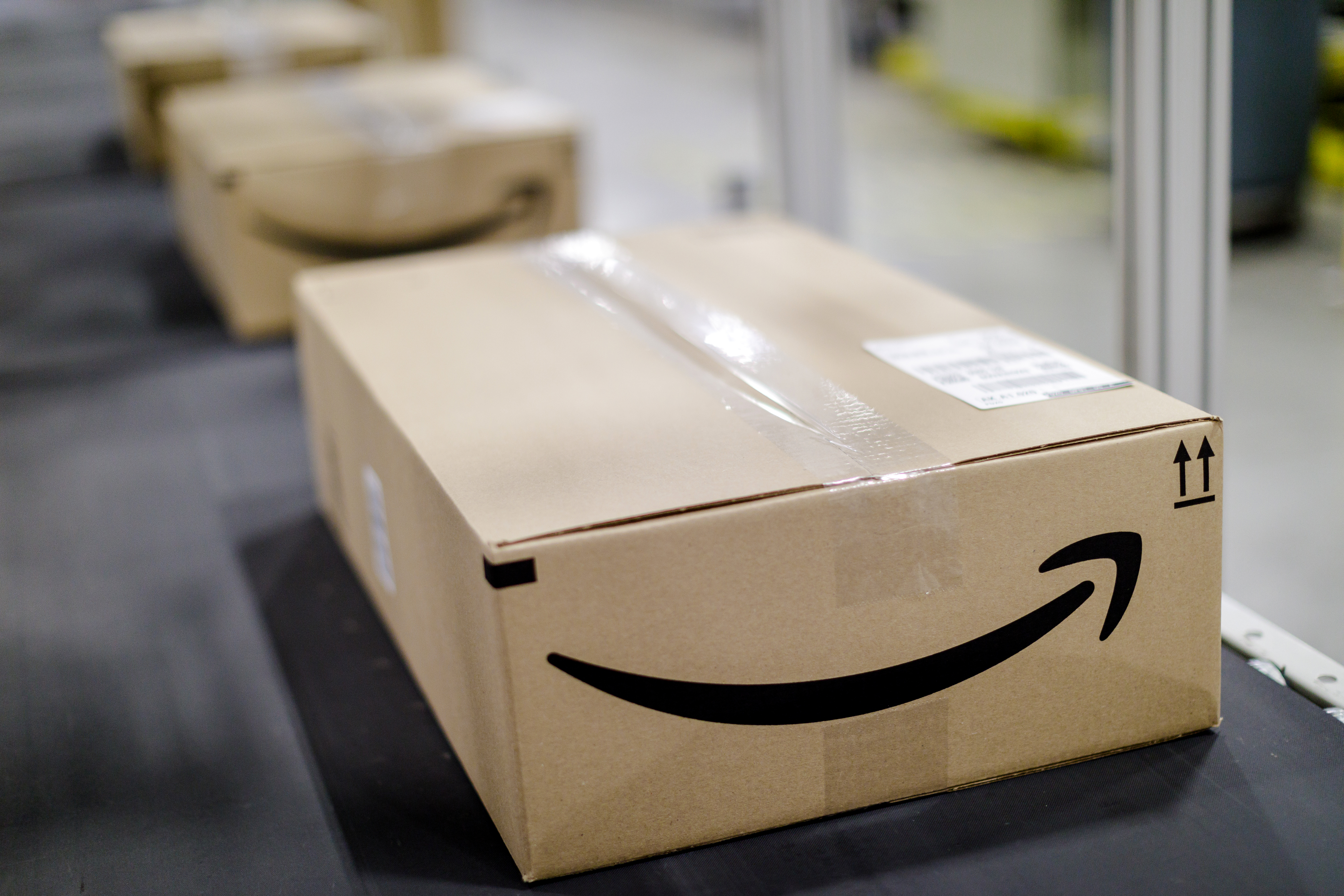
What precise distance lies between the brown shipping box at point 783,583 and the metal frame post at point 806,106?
119 centimetres

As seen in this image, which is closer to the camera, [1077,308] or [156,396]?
[156,396]

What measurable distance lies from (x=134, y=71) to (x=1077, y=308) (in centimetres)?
280

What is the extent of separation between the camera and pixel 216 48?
12.1ft

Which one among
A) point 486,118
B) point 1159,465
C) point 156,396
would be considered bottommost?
point 156,396

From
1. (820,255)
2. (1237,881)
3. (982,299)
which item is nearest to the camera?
(1237,881)

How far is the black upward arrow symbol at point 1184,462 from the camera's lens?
1002mm

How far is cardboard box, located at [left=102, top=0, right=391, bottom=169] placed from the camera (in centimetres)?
360

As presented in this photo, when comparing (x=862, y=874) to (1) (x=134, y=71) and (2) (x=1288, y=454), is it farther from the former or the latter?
(1) (x=134, y=71)

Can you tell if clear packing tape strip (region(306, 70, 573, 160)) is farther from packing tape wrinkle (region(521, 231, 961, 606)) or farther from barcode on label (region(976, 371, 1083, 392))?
barcode on label (region(976, 371, 1083, 392))

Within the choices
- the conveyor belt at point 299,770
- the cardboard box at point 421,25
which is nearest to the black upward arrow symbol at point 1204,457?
the conveyor belt at point 299,770

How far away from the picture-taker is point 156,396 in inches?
88.2

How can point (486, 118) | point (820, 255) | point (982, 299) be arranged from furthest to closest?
point (982, 299) → point (486, 118) → point (820, 255)

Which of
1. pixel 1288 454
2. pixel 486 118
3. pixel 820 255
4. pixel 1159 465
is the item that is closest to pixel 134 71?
pixel 486 118

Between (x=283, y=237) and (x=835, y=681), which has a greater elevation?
(x=283, y=237)
